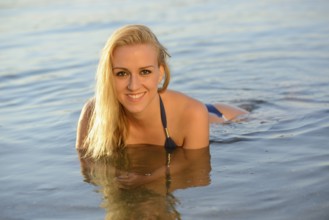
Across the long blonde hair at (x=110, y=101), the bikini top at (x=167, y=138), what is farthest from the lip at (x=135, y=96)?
the bikini top at (x=167, y=138)

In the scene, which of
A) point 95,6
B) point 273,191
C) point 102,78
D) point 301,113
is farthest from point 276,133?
point 95,6

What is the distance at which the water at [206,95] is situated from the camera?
161 inches

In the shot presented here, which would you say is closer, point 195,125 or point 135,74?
point 135,74

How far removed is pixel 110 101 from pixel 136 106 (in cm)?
25

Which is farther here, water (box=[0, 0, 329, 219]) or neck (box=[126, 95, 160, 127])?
neck (box=[126, 95, 160, 127])

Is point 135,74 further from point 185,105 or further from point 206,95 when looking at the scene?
point 206,95

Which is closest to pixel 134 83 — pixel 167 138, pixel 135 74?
pixel 135 74

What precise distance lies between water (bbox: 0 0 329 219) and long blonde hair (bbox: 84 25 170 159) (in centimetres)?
32

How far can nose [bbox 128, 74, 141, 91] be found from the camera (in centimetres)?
454

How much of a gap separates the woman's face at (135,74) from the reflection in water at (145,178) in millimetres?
571

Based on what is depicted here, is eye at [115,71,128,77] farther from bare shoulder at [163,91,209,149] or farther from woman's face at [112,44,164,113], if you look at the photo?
bare shoulder at [163,91,209,149]

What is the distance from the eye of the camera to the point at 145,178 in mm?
4535

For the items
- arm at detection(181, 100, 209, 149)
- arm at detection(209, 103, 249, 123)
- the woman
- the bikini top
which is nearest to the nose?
the woman

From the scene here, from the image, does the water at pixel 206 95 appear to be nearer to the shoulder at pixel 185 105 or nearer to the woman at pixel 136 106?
the woman at pixel 136 106
